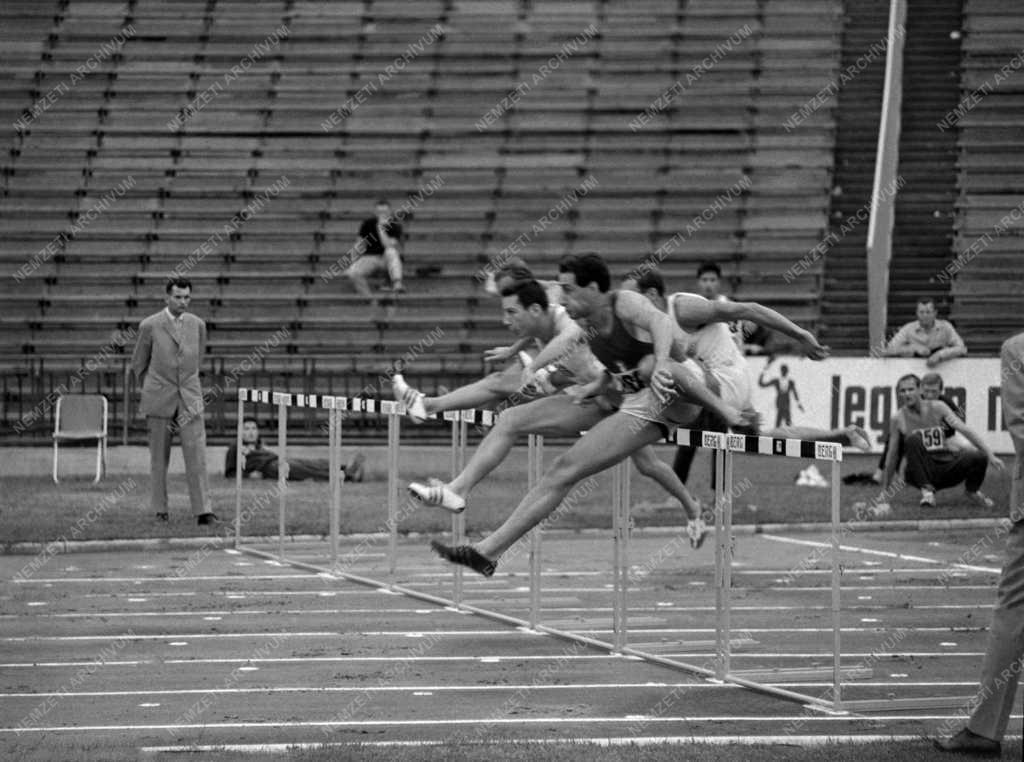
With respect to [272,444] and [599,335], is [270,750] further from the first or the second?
[272,444]

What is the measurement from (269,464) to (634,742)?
1440 cm

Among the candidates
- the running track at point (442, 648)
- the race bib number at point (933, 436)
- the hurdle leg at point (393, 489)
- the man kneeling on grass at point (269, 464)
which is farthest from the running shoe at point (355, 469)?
the hurdle leg at point (393, 489)

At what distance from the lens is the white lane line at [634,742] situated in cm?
839

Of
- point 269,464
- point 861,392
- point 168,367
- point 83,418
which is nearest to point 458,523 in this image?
point 168,367

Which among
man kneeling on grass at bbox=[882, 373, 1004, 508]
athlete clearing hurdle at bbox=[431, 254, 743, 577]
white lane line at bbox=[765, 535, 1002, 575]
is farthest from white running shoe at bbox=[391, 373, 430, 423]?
man kneeling on grass at bbox=[882, 373, 1004, 508]

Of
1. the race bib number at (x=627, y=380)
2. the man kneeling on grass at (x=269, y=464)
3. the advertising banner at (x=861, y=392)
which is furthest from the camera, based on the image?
the advertising banner at (x=861, y=392)

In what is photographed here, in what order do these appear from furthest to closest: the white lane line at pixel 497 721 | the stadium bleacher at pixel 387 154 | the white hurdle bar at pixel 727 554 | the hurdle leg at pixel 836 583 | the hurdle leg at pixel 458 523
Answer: the stadium bleacher at pixel 387 154, the hurdle leg at pixel 458 523, the white hurdle bar at pixel 727 554, the hurdle leg at pixel 836 583, the white lane line at pixel 497 721

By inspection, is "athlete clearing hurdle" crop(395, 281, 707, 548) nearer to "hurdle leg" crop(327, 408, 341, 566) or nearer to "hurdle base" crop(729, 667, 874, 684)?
"hurdle base" crop(729, 667, 874, 684)

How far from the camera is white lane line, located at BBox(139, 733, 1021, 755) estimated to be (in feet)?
27.5

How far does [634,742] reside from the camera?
28.0 ft

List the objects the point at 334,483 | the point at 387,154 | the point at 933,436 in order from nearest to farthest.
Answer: the point at 334,483, the point at 933,436, the point at 387,154

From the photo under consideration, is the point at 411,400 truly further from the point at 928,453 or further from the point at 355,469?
the point at 355,469

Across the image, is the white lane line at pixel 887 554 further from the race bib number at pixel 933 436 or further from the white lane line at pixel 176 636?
the white lane line at pixel 176 636

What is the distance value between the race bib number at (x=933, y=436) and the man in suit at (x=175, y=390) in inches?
313
